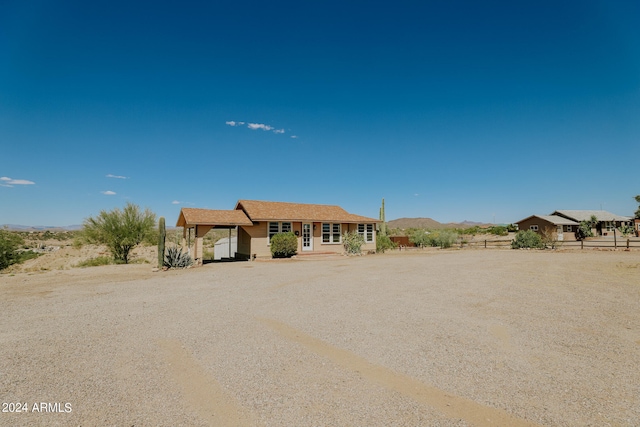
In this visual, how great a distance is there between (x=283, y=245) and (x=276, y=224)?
1981mm

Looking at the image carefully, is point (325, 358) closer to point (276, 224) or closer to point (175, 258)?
point (175, 258)

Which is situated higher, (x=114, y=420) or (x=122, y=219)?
(x=122, y=219)

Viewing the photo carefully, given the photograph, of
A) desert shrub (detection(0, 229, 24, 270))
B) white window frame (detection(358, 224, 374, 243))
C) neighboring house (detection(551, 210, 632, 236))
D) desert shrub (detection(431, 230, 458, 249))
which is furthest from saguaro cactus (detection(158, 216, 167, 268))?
neighboring house (detection(551, 210, 632, 236))

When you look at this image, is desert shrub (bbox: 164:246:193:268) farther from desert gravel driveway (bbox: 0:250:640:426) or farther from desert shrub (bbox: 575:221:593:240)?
desert shrub (bbox: 575:221:593:240)

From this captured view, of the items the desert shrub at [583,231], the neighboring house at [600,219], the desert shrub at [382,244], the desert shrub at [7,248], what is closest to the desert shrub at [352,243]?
the desert shrub at [382,244]

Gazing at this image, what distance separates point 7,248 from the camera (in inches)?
800

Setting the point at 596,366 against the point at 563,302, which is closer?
the point at 596,366

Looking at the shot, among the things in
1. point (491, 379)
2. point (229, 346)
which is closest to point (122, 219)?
point (229, 346)

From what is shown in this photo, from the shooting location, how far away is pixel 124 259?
23.0 m

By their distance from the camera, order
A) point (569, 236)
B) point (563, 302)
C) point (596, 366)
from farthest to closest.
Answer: point (569, 236) < point (563, 302) < point (596, 366)

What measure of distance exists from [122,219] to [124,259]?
288 centimetres

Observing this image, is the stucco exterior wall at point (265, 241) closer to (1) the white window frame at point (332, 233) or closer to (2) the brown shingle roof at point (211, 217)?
(1) the white window frame at point (332, 233)

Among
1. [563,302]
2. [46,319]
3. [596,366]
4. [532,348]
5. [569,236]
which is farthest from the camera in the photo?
[569,236]

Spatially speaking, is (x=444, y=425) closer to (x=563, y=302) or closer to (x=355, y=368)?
(x=355, y=368)
